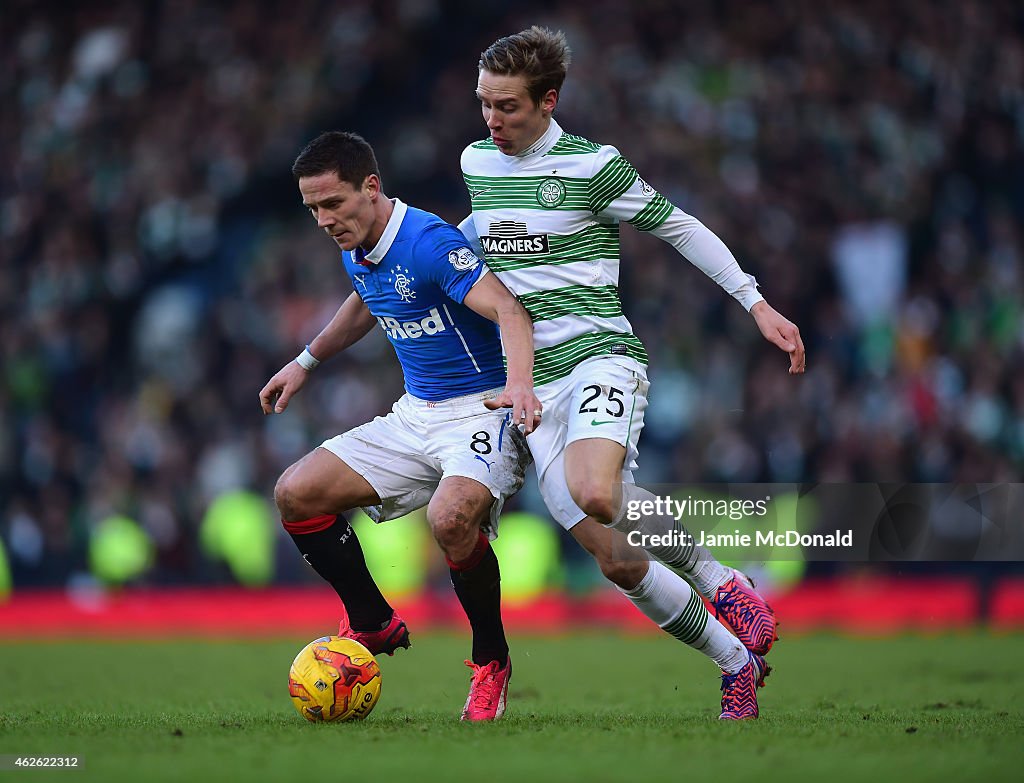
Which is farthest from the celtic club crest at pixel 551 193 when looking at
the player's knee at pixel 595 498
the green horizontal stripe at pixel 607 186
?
the player's knee at pixel 595 498

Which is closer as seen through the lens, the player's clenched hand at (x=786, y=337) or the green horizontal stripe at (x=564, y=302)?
the player's clenched hand at (x=786, y=337)

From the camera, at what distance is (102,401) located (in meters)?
13.4

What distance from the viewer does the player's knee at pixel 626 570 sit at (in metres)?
5.21

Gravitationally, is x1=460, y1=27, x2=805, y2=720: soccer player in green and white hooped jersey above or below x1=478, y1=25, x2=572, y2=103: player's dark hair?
below

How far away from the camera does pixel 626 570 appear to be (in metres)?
5.21

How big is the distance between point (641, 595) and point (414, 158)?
376 inches

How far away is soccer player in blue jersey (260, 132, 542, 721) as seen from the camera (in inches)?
209

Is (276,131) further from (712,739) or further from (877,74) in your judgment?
(712,739)

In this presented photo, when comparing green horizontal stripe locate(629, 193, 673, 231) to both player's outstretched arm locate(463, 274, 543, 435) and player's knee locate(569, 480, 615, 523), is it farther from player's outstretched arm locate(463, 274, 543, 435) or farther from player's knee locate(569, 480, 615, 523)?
player's knee locate(569, 480, 615, 523)

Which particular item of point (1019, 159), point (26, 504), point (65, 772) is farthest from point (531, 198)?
point (1019, 159)

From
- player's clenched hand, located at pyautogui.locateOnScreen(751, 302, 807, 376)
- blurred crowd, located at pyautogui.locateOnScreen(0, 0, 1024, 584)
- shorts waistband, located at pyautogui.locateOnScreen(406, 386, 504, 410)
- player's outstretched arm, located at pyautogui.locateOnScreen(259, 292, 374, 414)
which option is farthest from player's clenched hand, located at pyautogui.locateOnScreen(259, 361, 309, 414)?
blurred crowd, located at pyautogui.locateOnScreen(0, 0, 1024, 584)

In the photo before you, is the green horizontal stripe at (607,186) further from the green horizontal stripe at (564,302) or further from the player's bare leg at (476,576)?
the player's bare leg at (476,576)

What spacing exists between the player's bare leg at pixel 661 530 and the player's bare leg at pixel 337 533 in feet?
3.02

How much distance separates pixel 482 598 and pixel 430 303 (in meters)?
1.16
